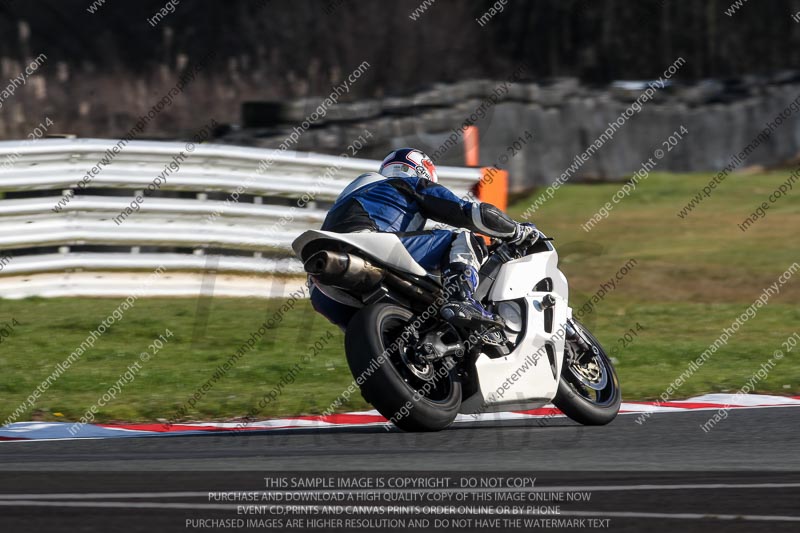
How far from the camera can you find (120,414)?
895cm

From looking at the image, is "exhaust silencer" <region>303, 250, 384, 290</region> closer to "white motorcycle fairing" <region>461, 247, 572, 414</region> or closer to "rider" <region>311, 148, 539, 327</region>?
"rider" <region>311, 148, 539, 327</region>

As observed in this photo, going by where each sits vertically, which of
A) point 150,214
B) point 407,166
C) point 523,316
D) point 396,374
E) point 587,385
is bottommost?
point 150,214

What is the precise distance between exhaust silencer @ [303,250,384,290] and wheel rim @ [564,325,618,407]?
4.62 feet

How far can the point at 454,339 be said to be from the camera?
7.69 meters

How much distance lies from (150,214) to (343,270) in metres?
6.05

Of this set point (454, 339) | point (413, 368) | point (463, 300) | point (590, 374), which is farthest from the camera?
point (590, 374)

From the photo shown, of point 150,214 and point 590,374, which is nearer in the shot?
point 590,374

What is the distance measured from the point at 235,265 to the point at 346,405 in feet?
14.5

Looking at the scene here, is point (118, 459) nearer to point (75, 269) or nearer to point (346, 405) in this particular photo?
point (346, 405)

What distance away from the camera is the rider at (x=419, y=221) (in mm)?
8023

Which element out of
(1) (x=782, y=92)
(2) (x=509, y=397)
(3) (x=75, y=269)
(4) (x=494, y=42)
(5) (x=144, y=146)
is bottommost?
(4) (x=494, y=42)

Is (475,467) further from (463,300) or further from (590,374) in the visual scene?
(590,374)

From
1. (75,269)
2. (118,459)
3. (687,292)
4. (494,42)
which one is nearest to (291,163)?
(75,269)

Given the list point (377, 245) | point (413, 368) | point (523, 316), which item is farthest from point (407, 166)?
point (413, 368)
